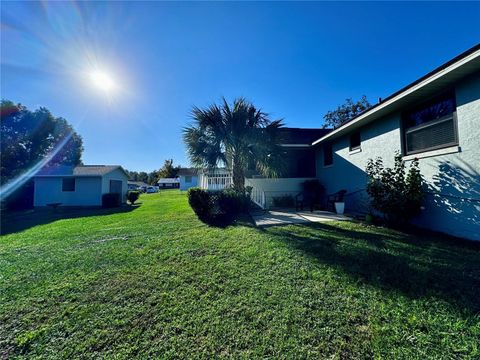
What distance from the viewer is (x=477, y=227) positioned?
4.21 meters

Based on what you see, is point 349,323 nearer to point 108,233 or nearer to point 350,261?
point 350,261

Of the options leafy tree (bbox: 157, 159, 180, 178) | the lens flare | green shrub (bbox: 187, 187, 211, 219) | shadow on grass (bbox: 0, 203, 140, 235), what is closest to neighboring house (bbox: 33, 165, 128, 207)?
A: shadow on grass (bbox: 0, 203, 140, 235)

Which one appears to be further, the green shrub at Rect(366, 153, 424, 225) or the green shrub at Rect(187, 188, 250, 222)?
the green shrub at Rect(187, 188, 250, 222)

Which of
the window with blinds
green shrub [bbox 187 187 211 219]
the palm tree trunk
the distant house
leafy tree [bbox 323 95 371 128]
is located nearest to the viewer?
the window with blinds

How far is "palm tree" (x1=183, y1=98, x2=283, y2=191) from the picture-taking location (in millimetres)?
8297

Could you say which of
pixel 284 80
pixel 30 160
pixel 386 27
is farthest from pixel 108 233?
pixel 30 160

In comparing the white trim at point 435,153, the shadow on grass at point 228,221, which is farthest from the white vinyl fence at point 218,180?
the white trim at point 435,153

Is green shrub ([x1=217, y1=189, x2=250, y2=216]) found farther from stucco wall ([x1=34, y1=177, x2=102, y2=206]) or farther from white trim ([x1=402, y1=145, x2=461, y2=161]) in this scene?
stucco wall ([x1=34, y1=177, x2=102, y2=206])

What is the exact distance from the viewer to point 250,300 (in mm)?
2473

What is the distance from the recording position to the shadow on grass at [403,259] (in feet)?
8.43

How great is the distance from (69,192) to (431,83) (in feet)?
72.4

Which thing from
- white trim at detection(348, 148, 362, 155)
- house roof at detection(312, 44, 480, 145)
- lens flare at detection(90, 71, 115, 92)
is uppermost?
lens flare at detection(90, 71, 115, 92)

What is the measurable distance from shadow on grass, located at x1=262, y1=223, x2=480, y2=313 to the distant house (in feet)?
184

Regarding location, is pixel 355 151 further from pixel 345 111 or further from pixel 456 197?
pixel 345 111
